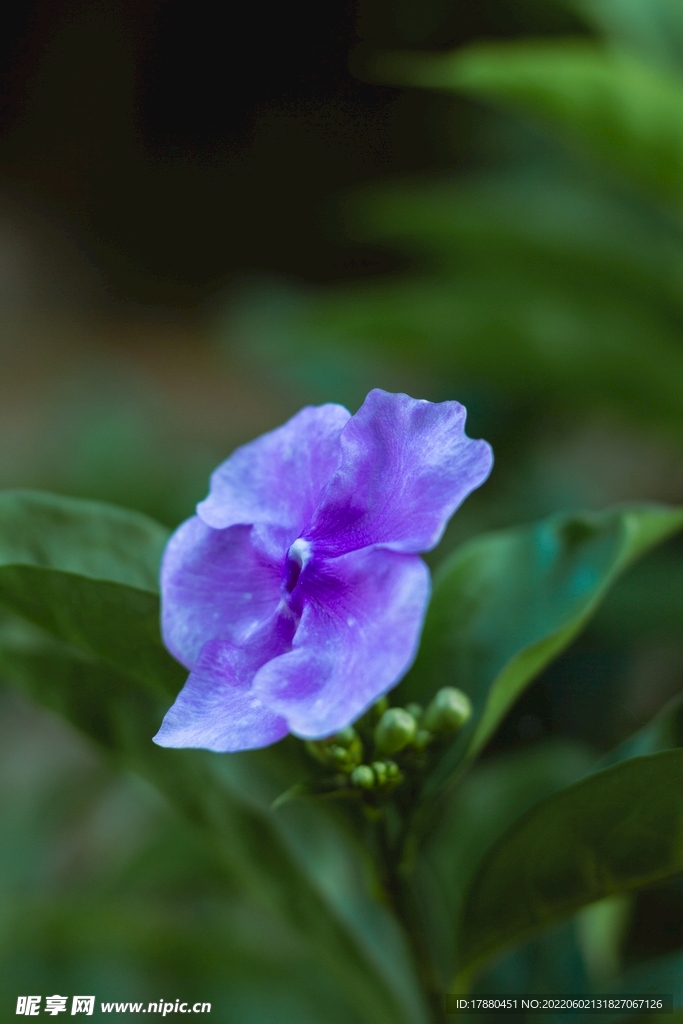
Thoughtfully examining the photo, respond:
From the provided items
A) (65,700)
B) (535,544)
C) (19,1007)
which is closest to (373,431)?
(535,544)

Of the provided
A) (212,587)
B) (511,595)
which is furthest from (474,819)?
(212,587)

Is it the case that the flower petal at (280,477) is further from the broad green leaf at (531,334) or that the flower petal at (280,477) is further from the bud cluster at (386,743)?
the broad green leaf at (531,334)

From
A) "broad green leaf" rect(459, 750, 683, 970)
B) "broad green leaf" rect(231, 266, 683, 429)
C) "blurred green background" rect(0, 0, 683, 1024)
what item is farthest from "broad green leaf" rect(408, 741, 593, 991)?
"broad green leaf" rect(231, 266, 683, 429)

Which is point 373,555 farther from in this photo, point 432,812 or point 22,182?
point 22,182

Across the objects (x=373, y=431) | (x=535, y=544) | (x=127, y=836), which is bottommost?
(x=127, y=836)

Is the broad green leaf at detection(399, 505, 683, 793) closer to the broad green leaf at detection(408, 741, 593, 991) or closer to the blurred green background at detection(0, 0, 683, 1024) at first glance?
the broad green leaf at detection(408, 741, 593, 991)

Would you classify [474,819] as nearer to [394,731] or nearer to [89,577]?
[394,731]
